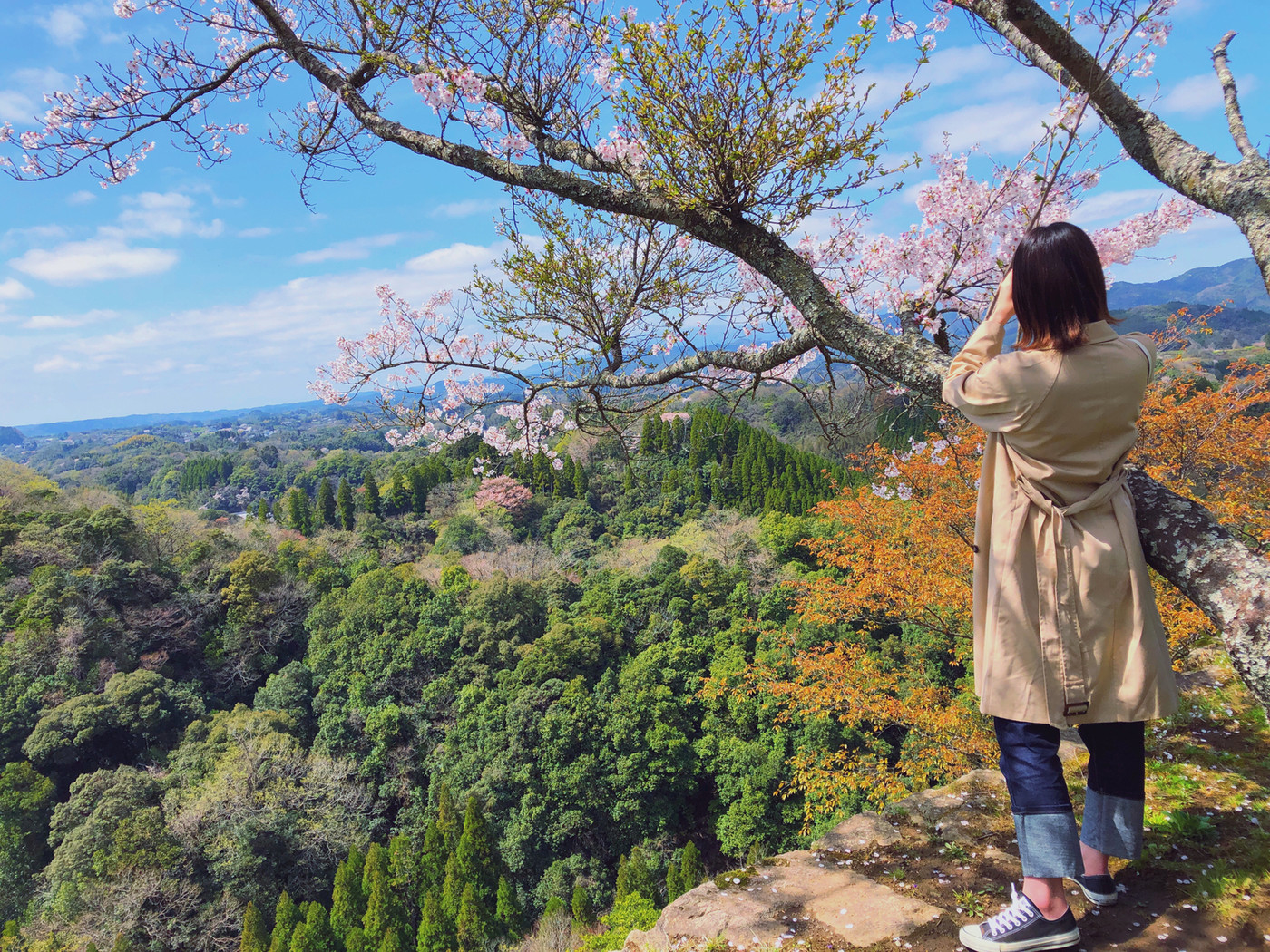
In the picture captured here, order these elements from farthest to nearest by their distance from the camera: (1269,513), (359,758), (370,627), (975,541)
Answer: (370,627)
(359,758)
(1269,513)
(975,541)

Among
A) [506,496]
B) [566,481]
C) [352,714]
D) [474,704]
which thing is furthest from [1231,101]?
[566,481]

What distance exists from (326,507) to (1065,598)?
109 feet

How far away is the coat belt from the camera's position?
55.9 inches

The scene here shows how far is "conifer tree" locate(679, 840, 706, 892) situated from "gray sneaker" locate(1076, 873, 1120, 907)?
1070cm

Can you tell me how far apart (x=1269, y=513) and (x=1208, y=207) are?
643 cm

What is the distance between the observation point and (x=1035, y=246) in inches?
55.8

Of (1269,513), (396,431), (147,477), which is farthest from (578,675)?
(147,477)

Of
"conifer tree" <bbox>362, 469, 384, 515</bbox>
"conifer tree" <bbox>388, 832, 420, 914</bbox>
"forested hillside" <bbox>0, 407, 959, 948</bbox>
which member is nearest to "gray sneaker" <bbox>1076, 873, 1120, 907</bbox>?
"forested hillside" <bbox>0, 407, 959, 948</bbox>

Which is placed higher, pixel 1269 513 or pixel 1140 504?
pixel 1140 504

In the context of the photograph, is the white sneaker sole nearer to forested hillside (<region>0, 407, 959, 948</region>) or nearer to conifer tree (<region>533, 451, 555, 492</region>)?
forested hillside (<region>0, 407, 959, 948</region>)

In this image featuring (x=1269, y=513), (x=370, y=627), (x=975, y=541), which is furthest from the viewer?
(x=370, y=627)

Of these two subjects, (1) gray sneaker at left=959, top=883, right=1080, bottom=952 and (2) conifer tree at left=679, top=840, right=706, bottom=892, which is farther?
(2) conifer tree at left=679, top=840, right=706, bottom=892

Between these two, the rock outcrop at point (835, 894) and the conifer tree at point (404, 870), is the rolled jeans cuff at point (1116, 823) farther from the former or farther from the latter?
the conifer tree at point (404, 870)

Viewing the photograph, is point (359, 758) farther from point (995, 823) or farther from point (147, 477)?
point (147, 477)
